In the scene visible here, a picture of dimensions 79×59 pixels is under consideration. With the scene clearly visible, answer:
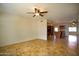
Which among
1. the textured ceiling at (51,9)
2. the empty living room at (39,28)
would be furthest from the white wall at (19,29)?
the textured ceiling at (51,9)

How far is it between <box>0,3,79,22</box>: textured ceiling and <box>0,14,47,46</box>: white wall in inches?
5.0

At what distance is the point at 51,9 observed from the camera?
3.06 metres

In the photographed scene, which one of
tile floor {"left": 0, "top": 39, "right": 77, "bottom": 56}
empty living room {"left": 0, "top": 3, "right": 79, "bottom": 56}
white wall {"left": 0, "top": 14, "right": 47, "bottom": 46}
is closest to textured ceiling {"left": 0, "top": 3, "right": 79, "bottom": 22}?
empty living room {"left": 0, "top": 3, "right": 79, "bottom": 56}

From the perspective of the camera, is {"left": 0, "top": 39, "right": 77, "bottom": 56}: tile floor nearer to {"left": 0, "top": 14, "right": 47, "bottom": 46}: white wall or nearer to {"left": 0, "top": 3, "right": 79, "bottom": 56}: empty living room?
{"left": 0, "top": 3, "right": 79, "bottom": 56}: empty living room

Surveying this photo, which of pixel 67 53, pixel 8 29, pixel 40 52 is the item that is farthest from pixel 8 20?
pixel 67 53

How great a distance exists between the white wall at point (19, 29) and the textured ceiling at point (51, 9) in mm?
128

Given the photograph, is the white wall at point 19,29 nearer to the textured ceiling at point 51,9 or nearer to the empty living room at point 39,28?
the empty living room at point 39,28

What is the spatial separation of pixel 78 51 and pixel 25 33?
122 centimetres

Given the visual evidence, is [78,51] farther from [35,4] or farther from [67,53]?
[35,4]

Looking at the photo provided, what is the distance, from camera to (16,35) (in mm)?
3127

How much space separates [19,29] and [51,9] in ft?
2.71

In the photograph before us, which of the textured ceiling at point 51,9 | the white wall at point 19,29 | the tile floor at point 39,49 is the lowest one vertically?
the tile floor at point 39,49

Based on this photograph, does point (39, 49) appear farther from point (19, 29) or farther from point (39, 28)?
point (19, 29)

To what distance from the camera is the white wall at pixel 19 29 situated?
10.0 feet
